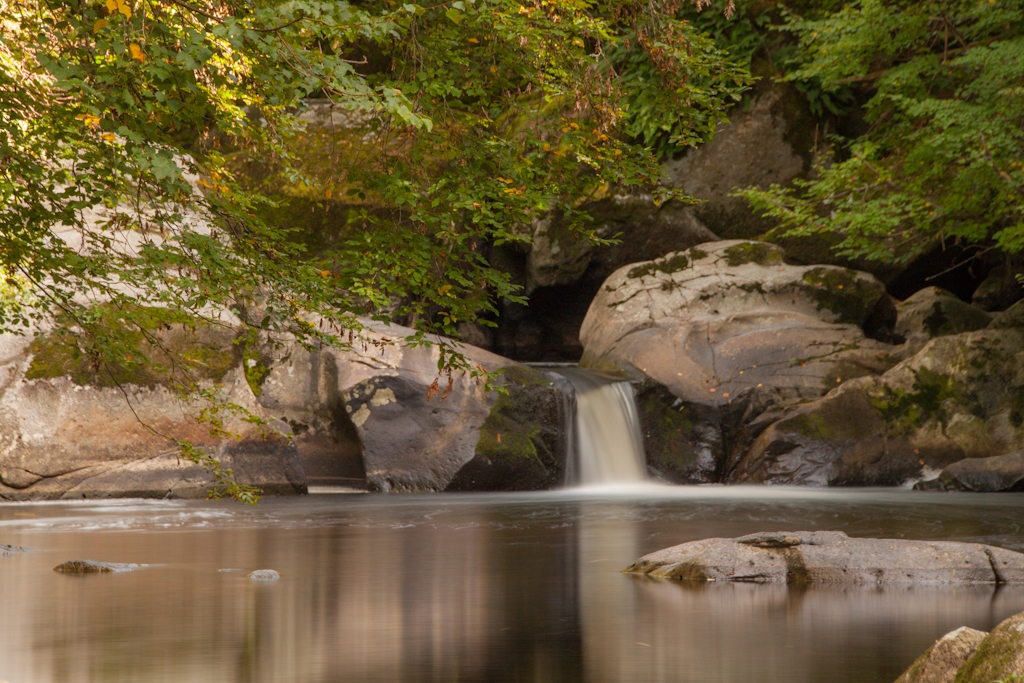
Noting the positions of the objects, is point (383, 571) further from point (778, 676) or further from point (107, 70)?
point (107, 70)

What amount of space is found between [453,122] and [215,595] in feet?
12.0

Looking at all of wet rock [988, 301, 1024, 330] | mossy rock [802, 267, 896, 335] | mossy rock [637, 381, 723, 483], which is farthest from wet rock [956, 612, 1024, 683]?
mossy rock [802, 267, 896, 335]

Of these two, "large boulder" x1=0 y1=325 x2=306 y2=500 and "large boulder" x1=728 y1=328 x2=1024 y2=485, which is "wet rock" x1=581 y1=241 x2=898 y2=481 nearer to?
"large boulder" x1=728 y1=328 x2=1024 y2=485

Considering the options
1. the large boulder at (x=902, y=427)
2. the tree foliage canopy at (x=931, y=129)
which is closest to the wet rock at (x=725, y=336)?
the large boulder at (x=902, y=427)

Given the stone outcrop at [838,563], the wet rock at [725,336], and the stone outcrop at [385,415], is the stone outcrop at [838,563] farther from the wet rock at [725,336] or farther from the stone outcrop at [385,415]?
the wet rock at [725,336]

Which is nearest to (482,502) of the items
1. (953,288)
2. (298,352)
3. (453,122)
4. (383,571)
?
(298,352)

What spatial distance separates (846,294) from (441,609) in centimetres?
1370

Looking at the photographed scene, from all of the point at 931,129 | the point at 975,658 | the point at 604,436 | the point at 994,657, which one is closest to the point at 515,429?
the point at 604,436

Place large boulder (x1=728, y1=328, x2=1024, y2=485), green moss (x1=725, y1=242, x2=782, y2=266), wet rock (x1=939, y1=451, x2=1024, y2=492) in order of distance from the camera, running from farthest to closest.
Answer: green moss (x1=725, y1=242, x2=782, y2=266) → large boulder (x1=728, y1=328, x2=1024, y2=485) → wet rock (x1=939, y1=451, x2=1024, y2=492)

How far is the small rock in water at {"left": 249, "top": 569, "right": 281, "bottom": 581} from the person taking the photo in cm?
764

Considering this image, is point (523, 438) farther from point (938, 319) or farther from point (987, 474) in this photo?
point (938, 319)

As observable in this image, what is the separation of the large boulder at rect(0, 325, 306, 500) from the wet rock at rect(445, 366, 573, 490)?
3076 mm

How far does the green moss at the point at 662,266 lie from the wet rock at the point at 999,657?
16673 mm

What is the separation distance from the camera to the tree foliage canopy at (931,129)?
1389cm
